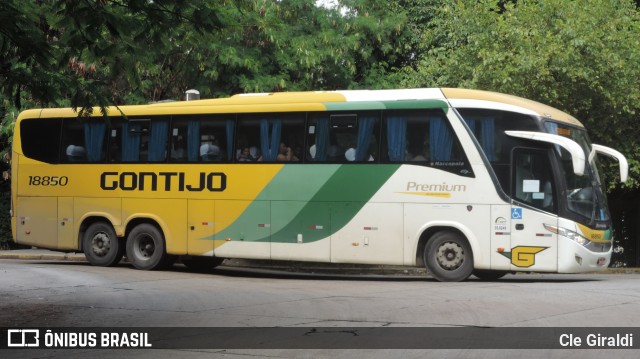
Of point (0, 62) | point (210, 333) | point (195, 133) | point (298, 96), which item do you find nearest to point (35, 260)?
point (195, 133)

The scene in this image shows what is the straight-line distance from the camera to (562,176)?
1786cm

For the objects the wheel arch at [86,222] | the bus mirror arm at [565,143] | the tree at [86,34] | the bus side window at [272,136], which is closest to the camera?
the tree at [86,34]

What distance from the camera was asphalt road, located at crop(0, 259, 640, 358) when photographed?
11.2 meters

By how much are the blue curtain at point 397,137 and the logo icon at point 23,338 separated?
9.19 m

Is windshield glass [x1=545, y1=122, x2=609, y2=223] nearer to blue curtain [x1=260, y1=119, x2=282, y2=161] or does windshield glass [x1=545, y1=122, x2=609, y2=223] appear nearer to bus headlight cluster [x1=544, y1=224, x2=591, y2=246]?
bus headlight cluster [x1=544, y1=224, x2=591, y2=246]

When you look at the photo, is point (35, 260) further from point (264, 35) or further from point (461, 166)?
point (461, 166)

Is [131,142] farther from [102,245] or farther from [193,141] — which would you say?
[102,245]

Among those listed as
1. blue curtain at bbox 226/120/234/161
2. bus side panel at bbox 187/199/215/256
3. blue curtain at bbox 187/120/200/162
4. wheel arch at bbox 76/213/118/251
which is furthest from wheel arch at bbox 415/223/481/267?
wheel arch at bbox 76/213/118/251

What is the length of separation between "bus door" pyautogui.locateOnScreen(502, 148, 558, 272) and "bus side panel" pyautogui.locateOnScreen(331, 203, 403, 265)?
2112mm

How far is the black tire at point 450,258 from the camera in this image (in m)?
18.3

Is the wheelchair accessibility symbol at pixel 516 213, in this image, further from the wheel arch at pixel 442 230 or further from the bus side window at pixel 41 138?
the bus side window at pixel 41 138

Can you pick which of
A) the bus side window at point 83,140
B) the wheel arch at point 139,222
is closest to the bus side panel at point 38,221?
the bus side window at point 83,140

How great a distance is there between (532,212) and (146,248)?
848 cm

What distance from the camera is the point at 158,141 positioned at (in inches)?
833
